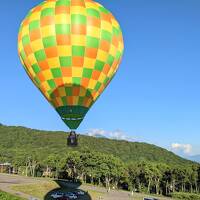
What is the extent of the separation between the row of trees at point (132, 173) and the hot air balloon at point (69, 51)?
75.9 meters

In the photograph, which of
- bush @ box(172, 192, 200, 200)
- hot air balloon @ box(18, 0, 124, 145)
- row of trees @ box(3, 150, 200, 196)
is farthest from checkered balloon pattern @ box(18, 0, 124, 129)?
row of trees @ box(3, 150, 200, 196)

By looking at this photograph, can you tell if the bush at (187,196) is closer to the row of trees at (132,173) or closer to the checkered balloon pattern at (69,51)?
the row of trees at (132,173)

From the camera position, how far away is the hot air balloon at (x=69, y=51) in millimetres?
37125

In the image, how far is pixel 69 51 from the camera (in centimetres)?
3706

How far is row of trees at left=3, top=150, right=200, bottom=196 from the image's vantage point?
112062mm

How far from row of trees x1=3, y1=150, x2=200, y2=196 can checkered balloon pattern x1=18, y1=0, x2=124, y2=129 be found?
76.0m

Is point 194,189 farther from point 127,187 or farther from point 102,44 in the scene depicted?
point 102,44

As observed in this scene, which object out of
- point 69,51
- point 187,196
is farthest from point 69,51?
point 187,196

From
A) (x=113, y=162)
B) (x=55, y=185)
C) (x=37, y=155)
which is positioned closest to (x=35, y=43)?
(x=55, y=185)

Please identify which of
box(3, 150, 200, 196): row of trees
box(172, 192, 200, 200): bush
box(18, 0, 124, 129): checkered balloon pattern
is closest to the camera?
box(18, 0, 124, 129): checkered balloon pattern

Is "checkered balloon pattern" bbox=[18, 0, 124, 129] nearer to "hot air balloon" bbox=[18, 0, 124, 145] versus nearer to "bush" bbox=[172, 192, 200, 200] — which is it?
"hot air balloon" bbox=[18, 0, 124, 145]

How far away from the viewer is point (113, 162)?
114m

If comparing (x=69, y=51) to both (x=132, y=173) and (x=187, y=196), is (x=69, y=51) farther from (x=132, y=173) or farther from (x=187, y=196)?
(x=132, y=173)

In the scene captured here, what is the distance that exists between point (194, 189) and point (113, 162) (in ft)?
88.8
